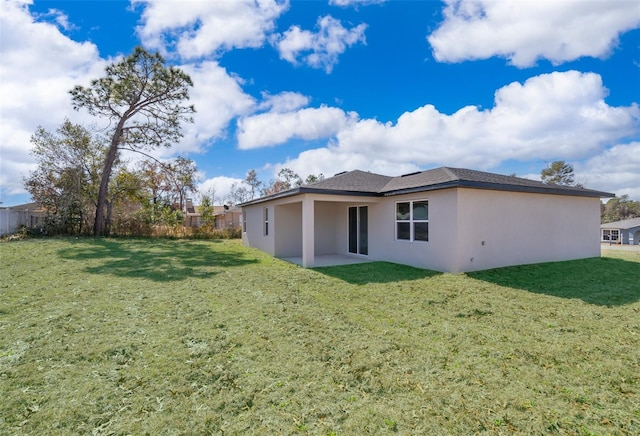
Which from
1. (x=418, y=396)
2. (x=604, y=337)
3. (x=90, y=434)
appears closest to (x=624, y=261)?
(x=604, y=337)

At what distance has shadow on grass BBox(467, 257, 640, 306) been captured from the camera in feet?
21.6

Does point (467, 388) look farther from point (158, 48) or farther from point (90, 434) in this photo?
point (158, 48)

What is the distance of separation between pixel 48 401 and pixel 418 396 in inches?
135

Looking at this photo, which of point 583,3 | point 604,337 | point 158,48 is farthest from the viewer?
point 158,48

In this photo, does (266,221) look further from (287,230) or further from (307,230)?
(307,230)

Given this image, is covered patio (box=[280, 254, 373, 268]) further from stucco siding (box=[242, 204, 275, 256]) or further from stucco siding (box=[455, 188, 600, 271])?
stucco siding (box=[455, 188, 600, 271])

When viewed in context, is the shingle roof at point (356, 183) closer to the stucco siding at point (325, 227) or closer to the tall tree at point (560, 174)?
the stucco siding at point (325, 227)

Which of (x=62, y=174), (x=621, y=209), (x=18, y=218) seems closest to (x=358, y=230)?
(x=62, y=174)

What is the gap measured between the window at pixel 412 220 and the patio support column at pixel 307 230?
2.95 m

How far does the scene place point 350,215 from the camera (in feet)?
42.4

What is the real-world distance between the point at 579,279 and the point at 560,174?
1384 inches

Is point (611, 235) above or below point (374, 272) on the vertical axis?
below

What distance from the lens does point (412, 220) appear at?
9891 millimetres

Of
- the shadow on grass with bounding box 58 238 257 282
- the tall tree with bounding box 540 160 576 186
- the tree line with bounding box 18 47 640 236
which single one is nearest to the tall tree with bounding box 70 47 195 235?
the tree line with bounding box 18 47 640 236
